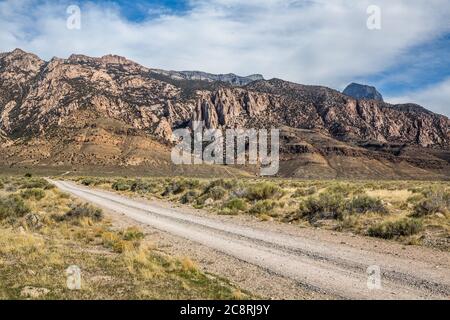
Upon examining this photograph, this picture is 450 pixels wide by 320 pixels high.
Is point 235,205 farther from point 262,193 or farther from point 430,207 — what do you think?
point 430,207

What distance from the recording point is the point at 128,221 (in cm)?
2188

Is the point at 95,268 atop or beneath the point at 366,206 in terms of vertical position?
beneath

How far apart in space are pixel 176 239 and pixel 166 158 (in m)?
132

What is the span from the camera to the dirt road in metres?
9.25

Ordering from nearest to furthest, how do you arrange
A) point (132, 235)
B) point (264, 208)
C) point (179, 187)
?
point (132, 235)
point (264, 208)
point (179, 187)

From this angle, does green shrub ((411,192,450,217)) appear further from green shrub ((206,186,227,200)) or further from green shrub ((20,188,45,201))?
green shrub ((20,188,45,201))

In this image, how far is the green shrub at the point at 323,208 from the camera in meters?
21.6

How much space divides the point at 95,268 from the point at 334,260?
6.77 meters

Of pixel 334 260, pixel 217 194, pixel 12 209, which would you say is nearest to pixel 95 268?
pixel 334 260

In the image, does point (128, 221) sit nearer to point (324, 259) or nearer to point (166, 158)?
point (324, 259)

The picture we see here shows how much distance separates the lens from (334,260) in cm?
1223

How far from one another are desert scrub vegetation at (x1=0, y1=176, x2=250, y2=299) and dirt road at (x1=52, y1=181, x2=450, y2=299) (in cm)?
210

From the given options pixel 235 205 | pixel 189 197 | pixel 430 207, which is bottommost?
pixel 189 197

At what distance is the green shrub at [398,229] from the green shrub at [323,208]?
435cm
